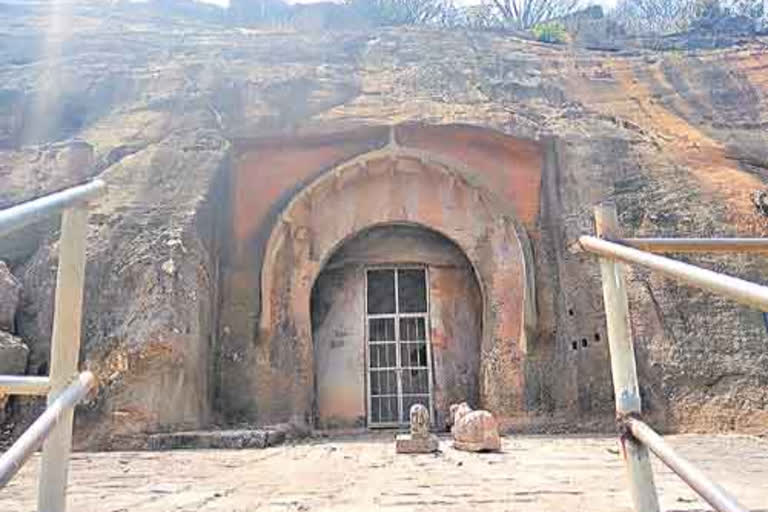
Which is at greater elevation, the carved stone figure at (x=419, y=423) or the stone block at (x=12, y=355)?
the stone block at (x=12, y=355)

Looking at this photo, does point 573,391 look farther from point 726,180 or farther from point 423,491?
point 423,491

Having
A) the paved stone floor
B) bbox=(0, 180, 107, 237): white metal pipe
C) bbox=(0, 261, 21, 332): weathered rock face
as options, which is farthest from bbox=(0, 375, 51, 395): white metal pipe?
bbox=(0, 261, 21, 332): weathered rock face

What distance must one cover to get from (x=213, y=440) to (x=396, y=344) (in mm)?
3926

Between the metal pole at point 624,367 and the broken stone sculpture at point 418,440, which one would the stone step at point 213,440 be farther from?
the metal pole at point 624,367

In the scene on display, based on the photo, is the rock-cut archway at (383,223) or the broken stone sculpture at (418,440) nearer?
the broken stone sculpture at (418,440)

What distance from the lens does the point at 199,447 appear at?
27.1 feet

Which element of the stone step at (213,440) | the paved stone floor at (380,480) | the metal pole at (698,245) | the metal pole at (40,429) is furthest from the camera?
the stone step at (213,440)

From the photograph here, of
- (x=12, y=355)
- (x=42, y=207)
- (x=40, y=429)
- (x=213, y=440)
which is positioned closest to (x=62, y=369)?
(x=40, y=429)

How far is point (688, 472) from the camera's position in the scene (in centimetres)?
198

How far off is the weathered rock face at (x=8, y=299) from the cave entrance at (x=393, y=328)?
4.23m

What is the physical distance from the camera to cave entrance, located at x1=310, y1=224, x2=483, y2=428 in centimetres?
1134

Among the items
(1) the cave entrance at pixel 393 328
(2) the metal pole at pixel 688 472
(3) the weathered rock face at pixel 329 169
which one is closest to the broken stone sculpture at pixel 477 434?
(3) the weathered rock face at pixel 329 169

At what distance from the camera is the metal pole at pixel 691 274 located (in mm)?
1705

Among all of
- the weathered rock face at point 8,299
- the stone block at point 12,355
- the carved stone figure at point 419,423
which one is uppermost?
the weathered rock face at point 8,299
